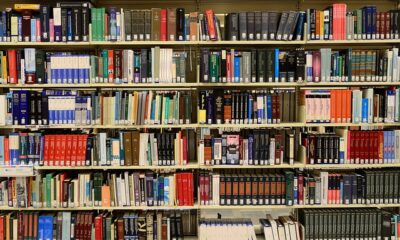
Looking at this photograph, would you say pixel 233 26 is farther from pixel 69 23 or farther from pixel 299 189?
pixel 299 189

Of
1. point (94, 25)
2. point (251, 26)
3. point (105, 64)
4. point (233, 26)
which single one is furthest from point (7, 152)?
point (251, 26)

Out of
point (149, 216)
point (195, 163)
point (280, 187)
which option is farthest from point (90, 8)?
point (280, 187)

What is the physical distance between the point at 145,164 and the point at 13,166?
1.22 meters

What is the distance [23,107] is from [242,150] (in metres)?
2.08

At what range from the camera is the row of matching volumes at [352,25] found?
11.1 ft

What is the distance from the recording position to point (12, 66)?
134 inches

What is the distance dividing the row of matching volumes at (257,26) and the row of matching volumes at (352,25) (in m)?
0.14

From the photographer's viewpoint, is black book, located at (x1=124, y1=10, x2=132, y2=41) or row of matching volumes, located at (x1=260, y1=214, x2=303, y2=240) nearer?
black book, located at (x1=124, y1=10, x2=132, y2=41)

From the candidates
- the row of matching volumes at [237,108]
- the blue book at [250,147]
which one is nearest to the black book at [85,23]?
the row of matching volumes at [237,108]

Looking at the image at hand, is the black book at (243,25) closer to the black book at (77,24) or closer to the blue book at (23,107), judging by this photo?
the black book at (77,24)

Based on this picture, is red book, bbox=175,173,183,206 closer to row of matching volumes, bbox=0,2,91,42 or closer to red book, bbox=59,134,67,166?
red book, bbox=59,134,67,166

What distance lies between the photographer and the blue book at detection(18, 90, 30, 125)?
338 cm

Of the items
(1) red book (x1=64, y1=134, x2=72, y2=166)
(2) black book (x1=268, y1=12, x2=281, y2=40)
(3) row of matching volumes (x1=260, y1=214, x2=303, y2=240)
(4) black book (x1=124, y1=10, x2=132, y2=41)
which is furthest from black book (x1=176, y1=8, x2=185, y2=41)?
(3) row of matching volumes (x1=260, y1=214, x2=303, y2=240)

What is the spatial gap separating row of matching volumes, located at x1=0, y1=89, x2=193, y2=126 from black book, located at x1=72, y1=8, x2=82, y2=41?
0.55m
